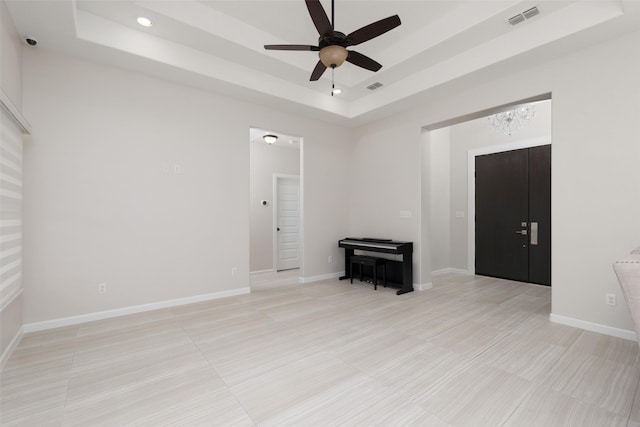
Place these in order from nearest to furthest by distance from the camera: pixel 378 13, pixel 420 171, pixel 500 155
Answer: pixel 378 13 → pixel 420 171 → pixel 500 155

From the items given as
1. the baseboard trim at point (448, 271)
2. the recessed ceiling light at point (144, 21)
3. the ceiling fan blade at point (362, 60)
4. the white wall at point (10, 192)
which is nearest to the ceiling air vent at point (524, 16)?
the ceiling fan blade at point (362, 60)

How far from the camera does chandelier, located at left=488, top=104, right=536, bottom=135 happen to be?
16.3ft

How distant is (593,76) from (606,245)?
177 cm

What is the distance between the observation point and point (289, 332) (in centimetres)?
298

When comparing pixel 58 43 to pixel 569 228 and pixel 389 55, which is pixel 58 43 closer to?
pixel 389 55

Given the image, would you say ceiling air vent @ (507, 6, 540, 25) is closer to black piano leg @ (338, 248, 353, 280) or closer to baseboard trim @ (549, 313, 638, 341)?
baseboard trim @ (549, 313, 638, 341)

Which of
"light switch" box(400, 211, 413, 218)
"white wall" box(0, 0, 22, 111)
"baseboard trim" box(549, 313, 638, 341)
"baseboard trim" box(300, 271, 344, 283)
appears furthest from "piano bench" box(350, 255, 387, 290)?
Answer: "white wall" box(0, 0, 22, 111)

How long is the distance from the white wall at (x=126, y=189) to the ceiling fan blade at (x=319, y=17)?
7.75 feet

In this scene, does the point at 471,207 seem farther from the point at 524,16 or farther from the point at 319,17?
the point at 319,17

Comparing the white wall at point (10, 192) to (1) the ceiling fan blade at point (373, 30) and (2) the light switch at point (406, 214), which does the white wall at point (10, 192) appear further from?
(2) the light switch at point (406, 214)

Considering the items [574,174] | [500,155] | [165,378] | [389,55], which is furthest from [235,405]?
[500,155]

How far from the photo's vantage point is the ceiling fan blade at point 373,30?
2417 millimetres

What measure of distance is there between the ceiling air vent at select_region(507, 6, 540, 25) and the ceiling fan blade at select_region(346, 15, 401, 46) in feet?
4.94

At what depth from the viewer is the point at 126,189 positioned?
354cm
